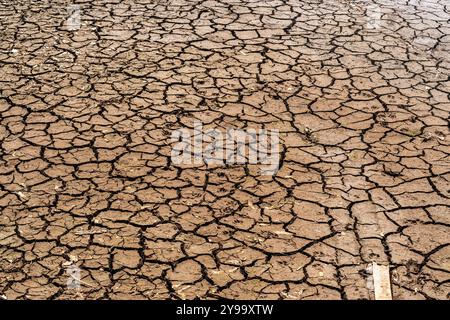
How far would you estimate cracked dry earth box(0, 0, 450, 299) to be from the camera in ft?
10.3

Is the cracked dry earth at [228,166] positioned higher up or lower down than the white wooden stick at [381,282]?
lower down

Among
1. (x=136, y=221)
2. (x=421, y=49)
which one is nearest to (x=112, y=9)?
(x=421, y=49)

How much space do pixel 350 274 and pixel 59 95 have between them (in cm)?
275

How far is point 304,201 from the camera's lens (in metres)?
3.64

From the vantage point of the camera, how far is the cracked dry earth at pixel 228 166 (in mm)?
3129

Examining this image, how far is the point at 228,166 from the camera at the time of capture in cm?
397

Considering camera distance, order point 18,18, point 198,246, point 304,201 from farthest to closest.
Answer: point 18,18, point 304,201, point 198,246

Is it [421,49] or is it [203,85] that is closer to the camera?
[203,85]

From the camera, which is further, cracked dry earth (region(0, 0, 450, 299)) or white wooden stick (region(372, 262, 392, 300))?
cracked dry earth (region(0, 0, 450, 299))

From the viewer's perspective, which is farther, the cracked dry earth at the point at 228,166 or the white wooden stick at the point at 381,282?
the cracked dry earth at the point at 228,166

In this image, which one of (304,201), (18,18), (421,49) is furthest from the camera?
(18,18)

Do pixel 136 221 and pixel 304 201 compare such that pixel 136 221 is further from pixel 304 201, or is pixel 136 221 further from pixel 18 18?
pixel 18 18

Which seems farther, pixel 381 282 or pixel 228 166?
pixel 228 166

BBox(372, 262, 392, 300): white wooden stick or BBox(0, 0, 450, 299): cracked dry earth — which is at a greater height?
BBox(372, 262, 392, 300): white wooden stick
